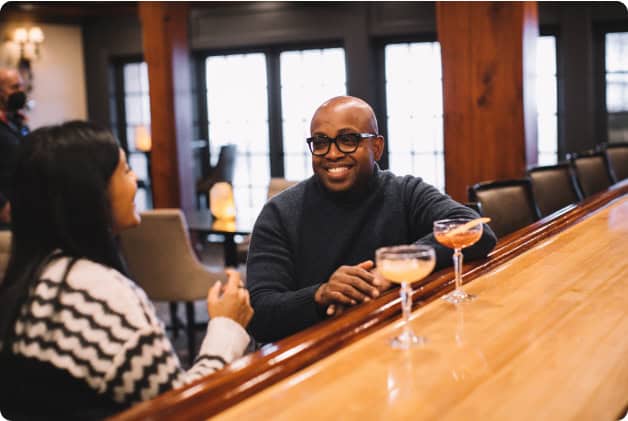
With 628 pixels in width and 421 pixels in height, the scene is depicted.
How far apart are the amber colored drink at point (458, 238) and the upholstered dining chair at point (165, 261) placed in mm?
2256

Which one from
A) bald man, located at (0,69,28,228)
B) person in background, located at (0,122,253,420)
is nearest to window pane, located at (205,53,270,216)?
bald man, located at (0,69,28,228)

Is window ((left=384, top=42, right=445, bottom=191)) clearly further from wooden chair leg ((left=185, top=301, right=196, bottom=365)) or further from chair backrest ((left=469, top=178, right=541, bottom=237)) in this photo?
chair backrest ((left=469, top=178, right=541, bottom=237))

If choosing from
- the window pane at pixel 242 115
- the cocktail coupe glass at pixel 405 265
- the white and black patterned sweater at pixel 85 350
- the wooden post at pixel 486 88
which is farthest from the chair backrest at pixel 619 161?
the white and black patterned sweater at pixel 85 350

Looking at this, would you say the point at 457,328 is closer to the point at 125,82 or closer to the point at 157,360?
the point at 157,360

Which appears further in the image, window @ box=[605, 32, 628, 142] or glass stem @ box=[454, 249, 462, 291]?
window @ box=[605, 32, 628, 142]

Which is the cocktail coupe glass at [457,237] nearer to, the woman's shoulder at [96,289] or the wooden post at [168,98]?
the woman's shoulder at [96,289]

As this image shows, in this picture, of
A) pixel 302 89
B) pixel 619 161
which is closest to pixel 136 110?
pixel 302 89

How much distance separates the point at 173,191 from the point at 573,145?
3979 mm

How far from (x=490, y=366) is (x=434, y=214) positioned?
939 millimetres

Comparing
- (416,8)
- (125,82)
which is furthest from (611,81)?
(125,82)

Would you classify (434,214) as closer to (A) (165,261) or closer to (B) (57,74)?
(A) (165,261)

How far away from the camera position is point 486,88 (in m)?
4.12

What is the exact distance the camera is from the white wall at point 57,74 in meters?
9.02

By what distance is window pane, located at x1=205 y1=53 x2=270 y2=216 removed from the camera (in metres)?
8.69
